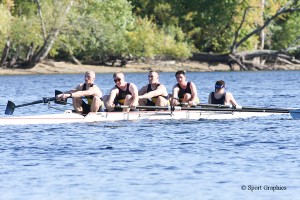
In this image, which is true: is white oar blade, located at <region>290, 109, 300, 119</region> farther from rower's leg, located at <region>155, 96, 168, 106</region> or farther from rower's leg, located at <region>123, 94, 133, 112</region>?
rower's leg, located at <region>123, 94, 133, 112</region>

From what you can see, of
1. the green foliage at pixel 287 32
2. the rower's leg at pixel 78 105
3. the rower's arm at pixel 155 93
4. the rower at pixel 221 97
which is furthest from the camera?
the green foliage at pixel 287 32

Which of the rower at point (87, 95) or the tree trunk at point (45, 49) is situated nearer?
the rower at point (87, 95)

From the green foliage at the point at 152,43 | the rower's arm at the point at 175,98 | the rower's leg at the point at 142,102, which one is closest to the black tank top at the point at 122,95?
the rower's leg at the point at 142,102

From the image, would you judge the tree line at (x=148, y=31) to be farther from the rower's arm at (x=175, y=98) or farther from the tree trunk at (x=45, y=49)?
the rower's arm at (x=175, y=98)

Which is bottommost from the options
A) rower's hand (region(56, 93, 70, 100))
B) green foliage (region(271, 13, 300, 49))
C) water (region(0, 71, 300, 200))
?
water (region(0, 71, 300, 200))

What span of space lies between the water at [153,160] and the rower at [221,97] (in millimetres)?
560

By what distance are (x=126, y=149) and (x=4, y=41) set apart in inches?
1760

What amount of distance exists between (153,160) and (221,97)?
7943mm

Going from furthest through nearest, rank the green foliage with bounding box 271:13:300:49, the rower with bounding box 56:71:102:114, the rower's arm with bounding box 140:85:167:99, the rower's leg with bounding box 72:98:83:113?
the green foliage with bounding box 271:13:300:49, the rower's arm with bounding box 140:85:167:99, the rower's leg with bounding box 72:98:83:113, the rower with bounding box 56:71:102:114

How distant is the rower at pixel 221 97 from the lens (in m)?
25.5

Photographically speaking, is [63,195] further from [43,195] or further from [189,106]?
[189,106]

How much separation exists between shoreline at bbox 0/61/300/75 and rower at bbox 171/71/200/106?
4055 centimetres

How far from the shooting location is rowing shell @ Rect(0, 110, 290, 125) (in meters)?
23.8

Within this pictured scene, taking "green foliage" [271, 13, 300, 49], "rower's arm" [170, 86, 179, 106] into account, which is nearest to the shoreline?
"green foliage" [271, 13, 300, 49]
